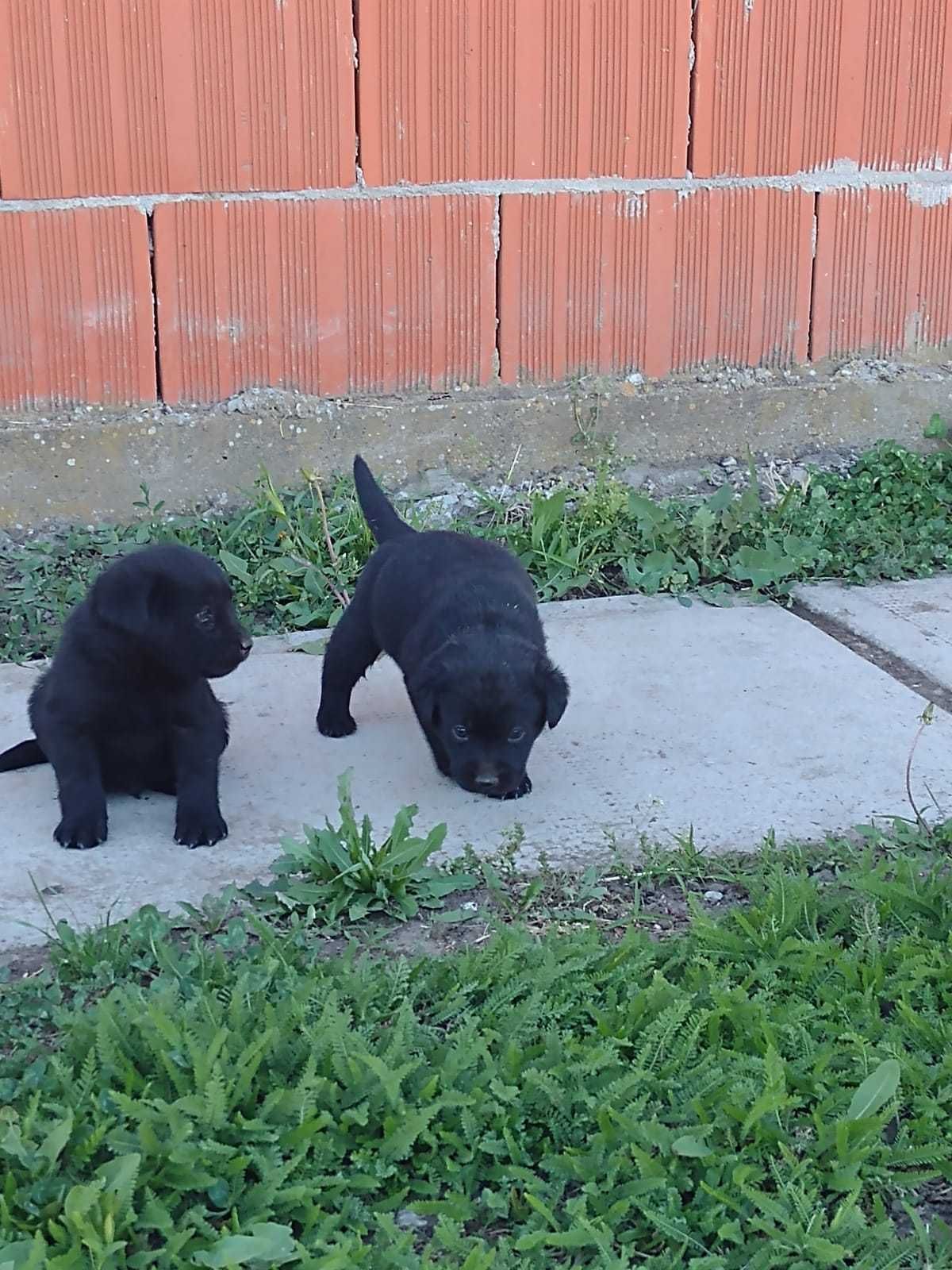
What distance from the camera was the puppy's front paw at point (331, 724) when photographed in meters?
4.04

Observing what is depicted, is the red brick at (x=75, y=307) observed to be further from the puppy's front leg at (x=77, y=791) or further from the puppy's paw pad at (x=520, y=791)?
the puppy's paw pad at (x=520, y=791)

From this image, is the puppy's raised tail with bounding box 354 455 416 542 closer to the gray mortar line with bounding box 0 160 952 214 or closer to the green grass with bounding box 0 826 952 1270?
the gray mortar line with bounding box 0 160 952 214

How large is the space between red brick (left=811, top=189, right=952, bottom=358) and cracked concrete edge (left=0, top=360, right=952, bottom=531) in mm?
125

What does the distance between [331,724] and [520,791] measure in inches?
24.0

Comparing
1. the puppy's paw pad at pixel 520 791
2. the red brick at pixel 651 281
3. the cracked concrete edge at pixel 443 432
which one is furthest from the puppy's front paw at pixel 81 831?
the red brick at pixel 651 281

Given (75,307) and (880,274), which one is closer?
(75,307)

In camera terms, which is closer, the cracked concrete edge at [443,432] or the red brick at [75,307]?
A: the red brick at [75,307]

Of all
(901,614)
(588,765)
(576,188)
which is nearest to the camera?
(588,765)

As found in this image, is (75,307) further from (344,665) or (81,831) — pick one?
(81,831)

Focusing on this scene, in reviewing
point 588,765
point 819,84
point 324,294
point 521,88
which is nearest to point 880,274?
point 819,84

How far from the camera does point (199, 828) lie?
11.2 feet

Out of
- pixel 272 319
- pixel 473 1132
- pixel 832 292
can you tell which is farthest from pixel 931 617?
pixel 473 1132

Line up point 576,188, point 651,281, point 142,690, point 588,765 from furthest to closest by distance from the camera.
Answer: point 651,281
point 576,188
point 588,765
point 142,690

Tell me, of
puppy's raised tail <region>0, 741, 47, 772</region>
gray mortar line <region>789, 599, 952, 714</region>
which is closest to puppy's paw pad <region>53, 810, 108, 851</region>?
puppy's raised tail <region>0, 741, 47, 772</region>
